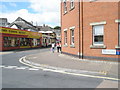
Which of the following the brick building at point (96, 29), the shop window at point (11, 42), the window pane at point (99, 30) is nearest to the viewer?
the brick building at point (96, 29)

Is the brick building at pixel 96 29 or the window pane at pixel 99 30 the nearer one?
the brick building at pixel 96 29

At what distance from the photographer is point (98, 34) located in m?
11.9

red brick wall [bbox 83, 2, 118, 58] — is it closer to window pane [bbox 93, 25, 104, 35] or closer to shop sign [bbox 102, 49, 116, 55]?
shop sign [bbox 102, 49, 116, 55]

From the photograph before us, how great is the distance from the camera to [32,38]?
41250 millimetres

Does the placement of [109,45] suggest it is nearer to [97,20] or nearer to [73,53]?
[97,20]

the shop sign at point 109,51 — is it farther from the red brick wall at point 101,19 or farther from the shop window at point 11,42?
the shop window at point 11,42

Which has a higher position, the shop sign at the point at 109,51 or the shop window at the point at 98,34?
the shop window at the point at 98,34

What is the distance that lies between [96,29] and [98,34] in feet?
1.57

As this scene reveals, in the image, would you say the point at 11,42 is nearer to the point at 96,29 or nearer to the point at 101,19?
the point at 96,29

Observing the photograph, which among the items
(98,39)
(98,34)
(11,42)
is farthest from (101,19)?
(11,42)

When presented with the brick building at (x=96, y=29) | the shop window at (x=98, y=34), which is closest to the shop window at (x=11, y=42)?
the brick building at (x=96, y=29)

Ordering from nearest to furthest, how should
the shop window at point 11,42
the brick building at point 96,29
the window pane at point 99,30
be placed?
1. the brick building at point 96,29
2. the window pane at point 99,30
3. the shop window at point 11,42

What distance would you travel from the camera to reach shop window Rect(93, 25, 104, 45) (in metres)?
11.8

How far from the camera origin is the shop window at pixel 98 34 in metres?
11.8
